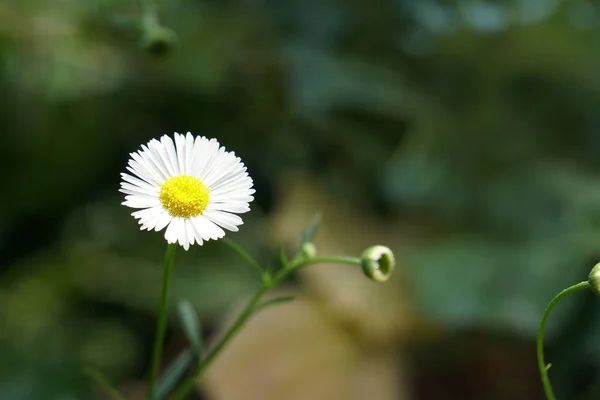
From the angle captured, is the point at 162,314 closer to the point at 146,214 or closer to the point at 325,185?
the point at 146,214

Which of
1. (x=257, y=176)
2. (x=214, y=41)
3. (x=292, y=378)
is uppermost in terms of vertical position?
(x=214, y=41)

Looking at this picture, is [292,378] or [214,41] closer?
[292,378]

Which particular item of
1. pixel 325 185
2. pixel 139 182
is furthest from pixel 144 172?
pixel 325 185

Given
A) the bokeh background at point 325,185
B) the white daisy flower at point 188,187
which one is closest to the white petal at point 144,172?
the white daisy flower at point 188,187

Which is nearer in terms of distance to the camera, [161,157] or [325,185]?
[161,157]

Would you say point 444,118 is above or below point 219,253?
above

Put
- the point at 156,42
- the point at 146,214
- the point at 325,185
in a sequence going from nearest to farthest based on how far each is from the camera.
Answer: the point at 146,214
the point at 156,42
the point at 325,185

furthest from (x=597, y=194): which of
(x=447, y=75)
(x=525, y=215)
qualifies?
(x=447, y=75)

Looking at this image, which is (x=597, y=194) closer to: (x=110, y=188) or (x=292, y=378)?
(x=292, y=378)

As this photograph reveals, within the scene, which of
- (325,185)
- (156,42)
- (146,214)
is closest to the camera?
(146,214)
